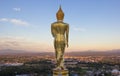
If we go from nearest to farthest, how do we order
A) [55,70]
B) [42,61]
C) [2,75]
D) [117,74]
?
[55,70] < [2,75] < [117,74] < [42,61]

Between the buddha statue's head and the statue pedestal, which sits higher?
the buddha statue's head

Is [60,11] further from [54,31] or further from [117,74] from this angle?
[117,74]

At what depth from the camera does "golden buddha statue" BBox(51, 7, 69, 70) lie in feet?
27.8

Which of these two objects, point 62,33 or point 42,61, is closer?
point 62,33

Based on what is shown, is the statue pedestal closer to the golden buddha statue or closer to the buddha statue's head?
the golden buddha statue

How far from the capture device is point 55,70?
321 inches

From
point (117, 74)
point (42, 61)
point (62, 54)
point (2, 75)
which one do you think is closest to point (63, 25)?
point (62, 54)

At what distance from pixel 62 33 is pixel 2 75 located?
2414 inches

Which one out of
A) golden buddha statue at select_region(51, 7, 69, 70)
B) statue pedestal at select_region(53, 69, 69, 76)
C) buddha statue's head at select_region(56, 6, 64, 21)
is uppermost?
buddha statue's head at select_region(56, 6, 64, 21)

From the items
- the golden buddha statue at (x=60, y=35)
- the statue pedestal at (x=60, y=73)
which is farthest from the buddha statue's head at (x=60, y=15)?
the statue pedestal at (x=60, y=73)

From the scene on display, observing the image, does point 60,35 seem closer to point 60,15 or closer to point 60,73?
point 60,15

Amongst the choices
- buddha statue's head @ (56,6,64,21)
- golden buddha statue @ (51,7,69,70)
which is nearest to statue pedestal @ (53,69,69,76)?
golden buddha statue @ (51,7,69,70)

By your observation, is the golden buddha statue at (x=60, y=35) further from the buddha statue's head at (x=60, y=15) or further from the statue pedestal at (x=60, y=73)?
the statue pedestal at (x=60, y=73)

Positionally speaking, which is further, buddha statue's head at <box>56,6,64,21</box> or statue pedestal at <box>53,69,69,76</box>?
buddha statue's head at <box>56,6,64,21</box>
